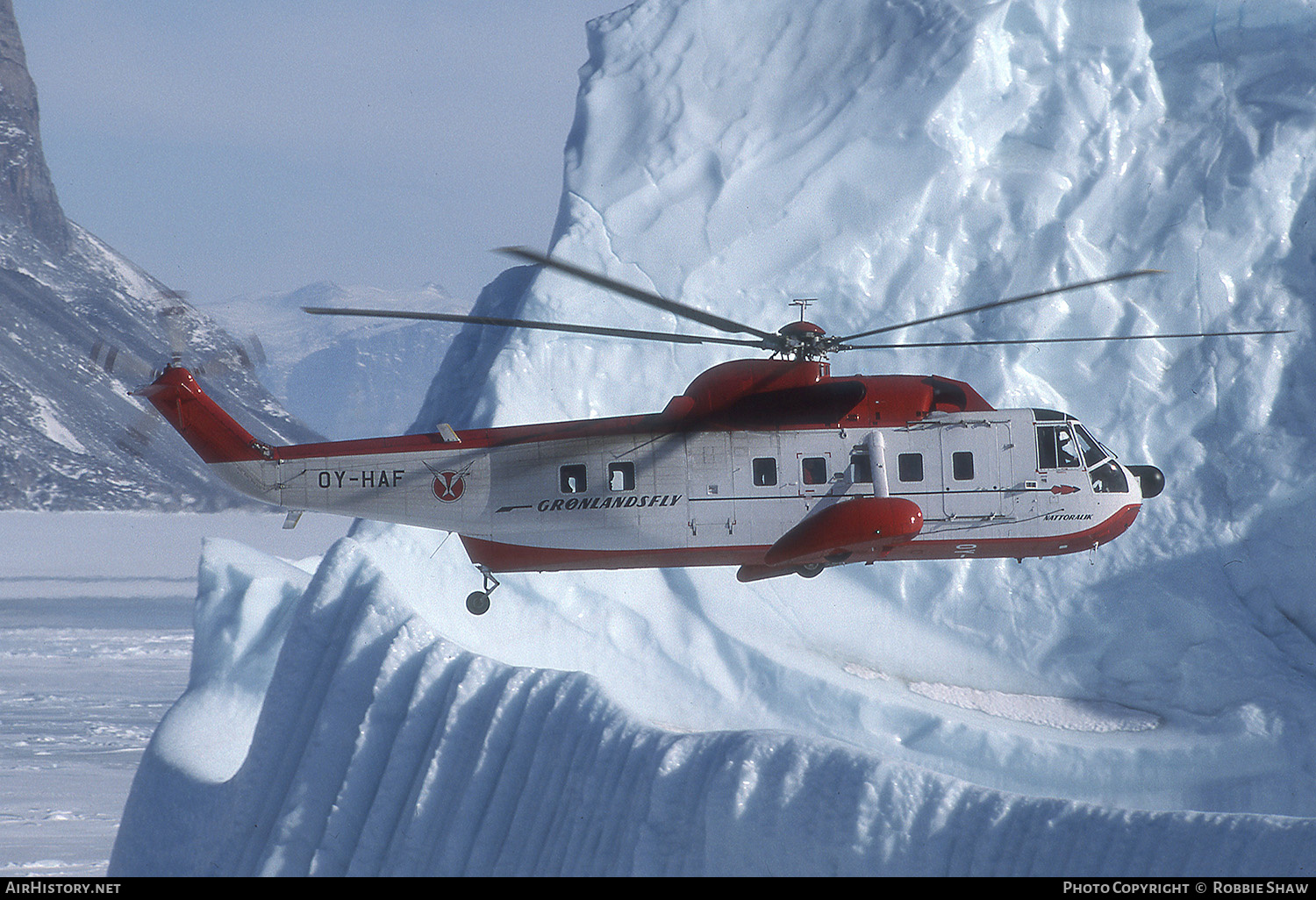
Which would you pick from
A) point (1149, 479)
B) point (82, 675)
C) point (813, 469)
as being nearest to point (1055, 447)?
point (1149, 479)

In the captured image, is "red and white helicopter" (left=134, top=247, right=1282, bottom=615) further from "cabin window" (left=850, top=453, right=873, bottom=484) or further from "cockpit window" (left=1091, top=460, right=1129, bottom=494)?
→ "cockpit window" (left=1091, top=460, right=1129, bottom=494)

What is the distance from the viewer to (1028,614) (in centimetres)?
1310

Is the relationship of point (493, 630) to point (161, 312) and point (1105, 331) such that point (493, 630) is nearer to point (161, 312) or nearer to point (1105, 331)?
point (161, 312)

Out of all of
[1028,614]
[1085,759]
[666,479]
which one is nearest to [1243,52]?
[1028,614]

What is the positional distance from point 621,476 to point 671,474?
1.26 ft

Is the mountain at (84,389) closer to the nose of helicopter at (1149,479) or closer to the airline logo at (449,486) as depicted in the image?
the airline logo at (449,486)

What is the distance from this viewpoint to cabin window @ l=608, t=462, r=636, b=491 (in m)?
9.05

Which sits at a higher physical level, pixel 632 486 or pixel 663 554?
pixel 632 486

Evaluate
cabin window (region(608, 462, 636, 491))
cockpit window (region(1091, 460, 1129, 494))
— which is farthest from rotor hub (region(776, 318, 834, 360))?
cockpit window (region(1091, 460, 1129, 494))

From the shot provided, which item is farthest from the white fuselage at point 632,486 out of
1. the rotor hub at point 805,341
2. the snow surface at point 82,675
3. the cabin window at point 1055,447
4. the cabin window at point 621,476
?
the snow surface at point 82,675

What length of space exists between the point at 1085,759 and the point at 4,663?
23630mm

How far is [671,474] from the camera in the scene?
358 inches

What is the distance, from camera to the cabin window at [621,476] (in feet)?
29.7

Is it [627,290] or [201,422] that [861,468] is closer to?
[627,290]
